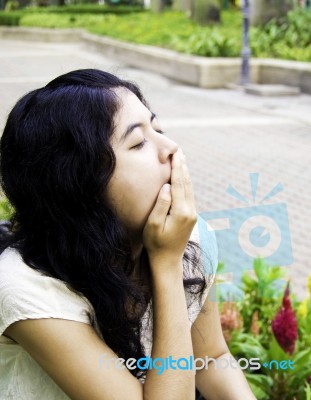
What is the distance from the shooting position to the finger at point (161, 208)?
1562 mm

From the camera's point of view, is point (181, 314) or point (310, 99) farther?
point (310, 99)

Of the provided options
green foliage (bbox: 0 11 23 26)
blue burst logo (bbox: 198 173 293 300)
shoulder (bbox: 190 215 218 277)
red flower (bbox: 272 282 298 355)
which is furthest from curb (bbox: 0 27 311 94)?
green foliage (bbox: 0 11 23 26)

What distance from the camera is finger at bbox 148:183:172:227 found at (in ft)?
5.13

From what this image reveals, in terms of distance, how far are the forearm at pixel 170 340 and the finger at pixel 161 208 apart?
0.13 m

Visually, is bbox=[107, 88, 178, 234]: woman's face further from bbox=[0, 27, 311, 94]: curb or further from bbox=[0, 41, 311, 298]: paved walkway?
bbox=[0, 27, 311, 94]: curb

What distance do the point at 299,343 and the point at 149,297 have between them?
1064 millimetres

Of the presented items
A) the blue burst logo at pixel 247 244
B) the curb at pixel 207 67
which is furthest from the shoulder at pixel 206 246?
the curb at pixel 207 67

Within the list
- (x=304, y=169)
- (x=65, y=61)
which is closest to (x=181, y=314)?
(x=304, y=169)

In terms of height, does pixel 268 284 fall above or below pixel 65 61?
above

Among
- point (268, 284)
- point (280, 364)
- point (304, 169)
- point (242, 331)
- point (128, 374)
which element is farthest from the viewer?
point (304, 169)

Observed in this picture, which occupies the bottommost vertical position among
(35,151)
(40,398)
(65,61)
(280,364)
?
(65,61)

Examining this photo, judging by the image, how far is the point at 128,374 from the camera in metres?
1.54

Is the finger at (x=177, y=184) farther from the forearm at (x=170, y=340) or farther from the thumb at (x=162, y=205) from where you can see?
the forearm at (x=170, y=340)

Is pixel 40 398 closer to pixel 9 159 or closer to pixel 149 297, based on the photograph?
pixel 149 297
